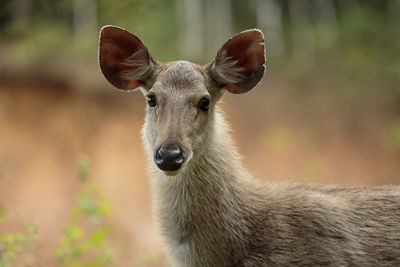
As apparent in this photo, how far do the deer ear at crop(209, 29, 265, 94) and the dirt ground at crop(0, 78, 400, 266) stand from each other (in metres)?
9.54

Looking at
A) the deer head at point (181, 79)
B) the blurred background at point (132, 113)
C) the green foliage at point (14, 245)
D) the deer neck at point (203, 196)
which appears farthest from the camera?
the blurred background at point (132, 113)

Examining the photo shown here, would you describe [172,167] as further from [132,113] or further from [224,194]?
[132,113]

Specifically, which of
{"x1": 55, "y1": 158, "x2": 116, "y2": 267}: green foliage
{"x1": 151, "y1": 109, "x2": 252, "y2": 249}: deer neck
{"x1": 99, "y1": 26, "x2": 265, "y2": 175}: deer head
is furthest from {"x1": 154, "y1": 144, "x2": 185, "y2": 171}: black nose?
{"x1": 55, "y1": 158, "x2": 116, "y2": 267}: green foliage

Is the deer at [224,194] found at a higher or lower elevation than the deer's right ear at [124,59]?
lower

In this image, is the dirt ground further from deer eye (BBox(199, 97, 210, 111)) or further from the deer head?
deer eye (BBox(199, 97, 210, 111))

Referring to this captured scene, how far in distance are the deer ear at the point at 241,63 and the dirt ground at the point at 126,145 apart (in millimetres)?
9542

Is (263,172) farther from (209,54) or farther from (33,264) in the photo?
(33,264)

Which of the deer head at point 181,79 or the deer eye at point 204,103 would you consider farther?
the deer eye at point 204,103

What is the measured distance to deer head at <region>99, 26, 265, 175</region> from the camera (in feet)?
17.2

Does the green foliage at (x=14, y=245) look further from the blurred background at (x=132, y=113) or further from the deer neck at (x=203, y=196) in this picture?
the blurred background at (x=132, y=113)

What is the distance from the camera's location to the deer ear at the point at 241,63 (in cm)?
564

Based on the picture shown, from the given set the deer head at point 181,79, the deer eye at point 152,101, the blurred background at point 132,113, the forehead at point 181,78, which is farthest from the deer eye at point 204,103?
the blurred background at point 132,113

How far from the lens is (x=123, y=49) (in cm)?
576

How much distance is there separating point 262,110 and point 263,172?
210 cm
